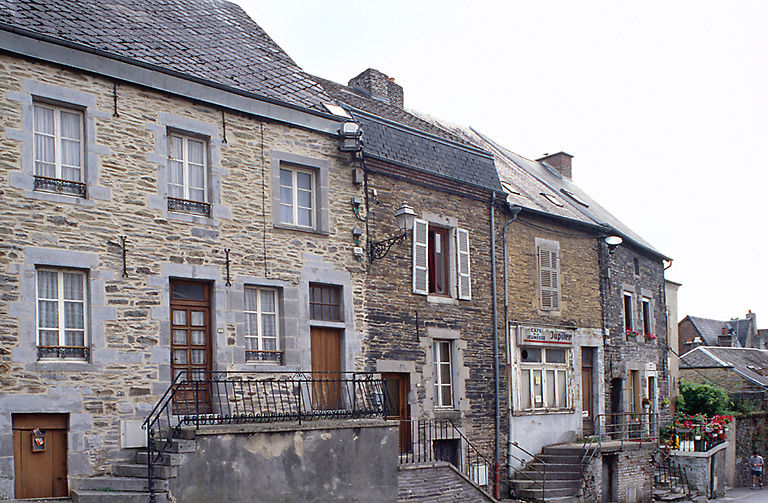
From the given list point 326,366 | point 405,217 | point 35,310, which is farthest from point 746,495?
point 35,310

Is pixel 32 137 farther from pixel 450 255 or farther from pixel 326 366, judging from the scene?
pixel 450 255

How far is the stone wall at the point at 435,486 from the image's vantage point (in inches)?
525

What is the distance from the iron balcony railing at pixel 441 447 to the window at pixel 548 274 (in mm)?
4071

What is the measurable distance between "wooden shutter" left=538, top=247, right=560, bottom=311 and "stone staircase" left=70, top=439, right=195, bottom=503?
33.7 ft

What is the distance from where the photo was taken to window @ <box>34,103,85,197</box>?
1106 cm

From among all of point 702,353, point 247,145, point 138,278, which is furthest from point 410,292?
point 702,353

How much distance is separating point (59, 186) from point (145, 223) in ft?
4.11

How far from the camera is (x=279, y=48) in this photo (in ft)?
51.1

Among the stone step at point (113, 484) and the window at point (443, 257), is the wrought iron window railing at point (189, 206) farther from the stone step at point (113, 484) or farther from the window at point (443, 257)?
the window at point (443, 257)

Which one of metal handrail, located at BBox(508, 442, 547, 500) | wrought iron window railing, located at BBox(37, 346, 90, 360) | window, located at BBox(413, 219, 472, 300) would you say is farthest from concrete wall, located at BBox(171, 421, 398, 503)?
metal handrail, located at BBox(508, 442, 547, 500)

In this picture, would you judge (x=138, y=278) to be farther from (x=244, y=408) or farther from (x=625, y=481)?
(x=625, y=481)

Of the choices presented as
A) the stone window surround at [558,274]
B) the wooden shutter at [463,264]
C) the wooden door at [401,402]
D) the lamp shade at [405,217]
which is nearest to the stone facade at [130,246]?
the lamp shade at [405,217]

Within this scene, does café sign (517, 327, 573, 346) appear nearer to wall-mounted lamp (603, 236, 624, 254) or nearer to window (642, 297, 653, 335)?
wall-mounted lamp (603, 236, 624, 254)

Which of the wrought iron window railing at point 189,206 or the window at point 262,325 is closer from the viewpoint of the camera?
the wrought iron window railing at point 189,206
